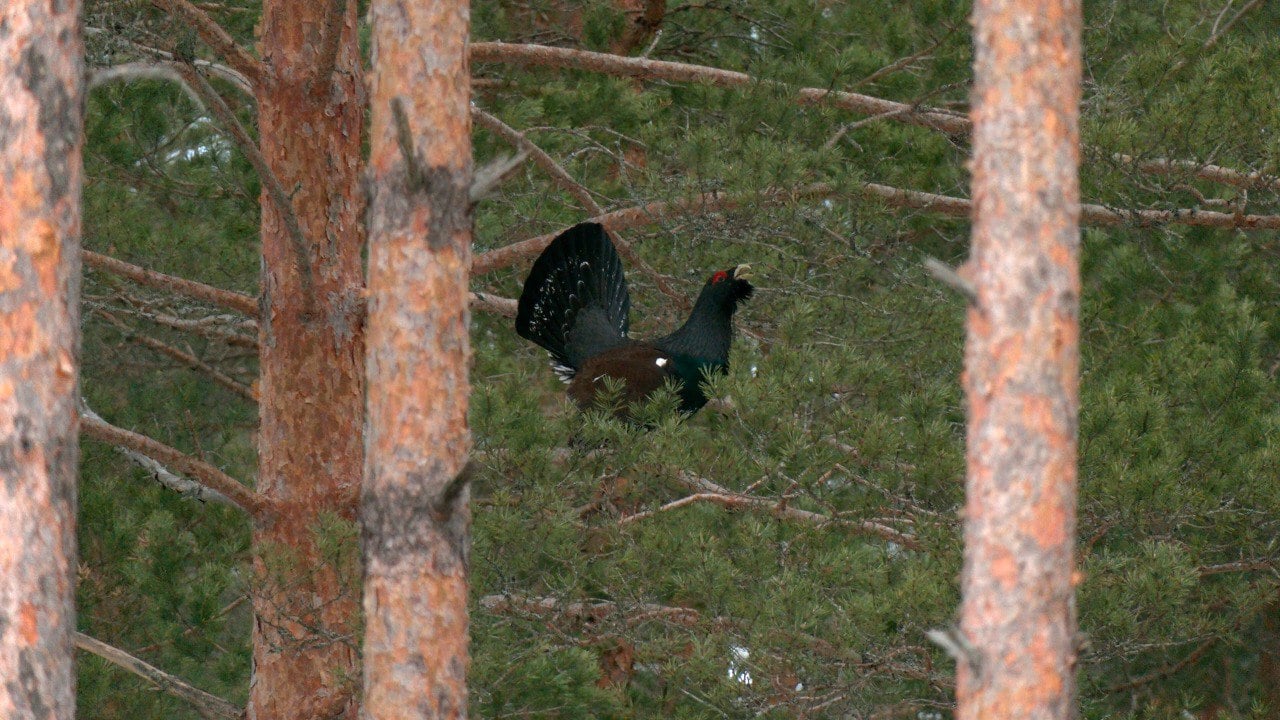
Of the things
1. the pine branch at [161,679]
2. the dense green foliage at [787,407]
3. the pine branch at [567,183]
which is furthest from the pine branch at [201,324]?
the pine branch at [161,679]

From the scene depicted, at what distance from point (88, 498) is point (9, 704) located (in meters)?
4.31

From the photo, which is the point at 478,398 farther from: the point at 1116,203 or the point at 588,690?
the point at 1116,203

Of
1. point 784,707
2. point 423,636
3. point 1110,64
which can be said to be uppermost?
point 1110,64

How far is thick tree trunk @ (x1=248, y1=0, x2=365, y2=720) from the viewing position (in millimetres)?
6613

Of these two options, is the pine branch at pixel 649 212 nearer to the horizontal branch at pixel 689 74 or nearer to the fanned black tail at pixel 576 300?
the fanned black tail at pixel 576 300

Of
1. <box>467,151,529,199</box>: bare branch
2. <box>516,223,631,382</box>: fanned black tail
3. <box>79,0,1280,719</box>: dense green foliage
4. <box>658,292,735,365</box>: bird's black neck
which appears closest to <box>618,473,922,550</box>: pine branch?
<box>79,0,1280,719</box>: dense green foliage

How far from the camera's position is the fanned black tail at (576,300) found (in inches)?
297

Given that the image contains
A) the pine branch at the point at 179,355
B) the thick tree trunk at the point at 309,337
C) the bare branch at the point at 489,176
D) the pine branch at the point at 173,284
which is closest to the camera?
the bare branch at the point at 489,176

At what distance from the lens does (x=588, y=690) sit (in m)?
6.61

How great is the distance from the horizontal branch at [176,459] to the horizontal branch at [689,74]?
7.39 feet

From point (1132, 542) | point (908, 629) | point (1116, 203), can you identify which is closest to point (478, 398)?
point (908, 629)

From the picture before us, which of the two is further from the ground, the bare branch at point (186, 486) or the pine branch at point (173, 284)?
the pine branch at point (173, 284)

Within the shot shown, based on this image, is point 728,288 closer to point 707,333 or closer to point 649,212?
point 707,333

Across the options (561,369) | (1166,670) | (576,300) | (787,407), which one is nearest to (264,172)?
(576,300)
